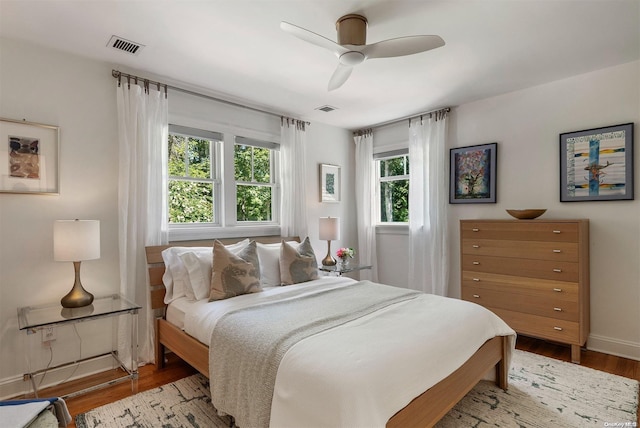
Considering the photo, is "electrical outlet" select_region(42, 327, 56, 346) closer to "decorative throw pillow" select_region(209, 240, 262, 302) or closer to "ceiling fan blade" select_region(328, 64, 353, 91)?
"decorative throw pillow" select_region(209, 240, 262, 302)

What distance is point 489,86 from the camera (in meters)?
3.33

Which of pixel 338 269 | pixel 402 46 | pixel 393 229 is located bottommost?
pixel 338 269

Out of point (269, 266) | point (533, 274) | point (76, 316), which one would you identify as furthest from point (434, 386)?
point (76, 316)

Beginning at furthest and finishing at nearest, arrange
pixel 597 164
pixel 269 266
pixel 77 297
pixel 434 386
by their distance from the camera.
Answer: pixel 269 266 < pixel 597 164 < pixel 77 297 < pixel 434 386

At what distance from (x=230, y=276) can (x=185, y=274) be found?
41 cm

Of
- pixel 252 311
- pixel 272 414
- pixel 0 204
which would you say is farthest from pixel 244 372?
pixel 0 204

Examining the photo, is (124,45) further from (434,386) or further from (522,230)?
(522,230)

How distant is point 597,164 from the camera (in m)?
2.99

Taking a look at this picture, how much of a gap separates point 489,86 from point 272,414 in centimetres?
351

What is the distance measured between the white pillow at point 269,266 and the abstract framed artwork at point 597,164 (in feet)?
9.48

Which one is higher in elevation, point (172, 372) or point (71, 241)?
point (71, 241)

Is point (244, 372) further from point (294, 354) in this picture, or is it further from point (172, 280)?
point (172, 280)

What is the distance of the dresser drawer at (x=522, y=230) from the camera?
9.25ft

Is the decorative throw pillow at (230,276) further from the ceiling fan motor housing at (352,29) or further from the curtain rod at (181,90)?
the ceiling fan motor housing at (352,29)
